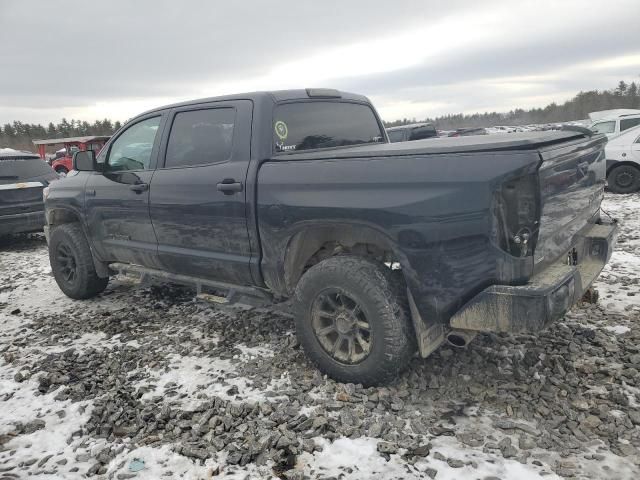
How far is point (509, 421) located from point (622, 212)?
7279mm

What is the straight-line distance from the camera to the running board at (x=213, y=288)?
3.74 m

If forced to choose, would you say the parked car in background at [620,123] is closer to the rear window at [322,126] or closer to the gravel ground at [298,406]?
the gravel ground at [298,406]

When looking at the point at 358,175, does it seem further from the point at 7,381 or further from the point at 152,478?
the point at 7,381

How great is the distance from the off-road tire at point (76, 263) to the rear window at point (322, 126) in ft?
9.25

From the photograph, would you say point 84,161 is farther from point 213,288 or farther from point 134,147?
point 213,288

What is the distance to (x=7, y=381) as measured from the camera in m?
3.53

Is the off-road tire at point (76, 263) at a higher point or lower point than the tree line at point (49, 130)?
lower

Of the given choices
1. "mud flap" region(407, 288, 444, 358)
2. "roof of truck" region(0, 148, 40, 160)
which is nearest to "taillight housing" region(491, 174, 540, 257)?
"mud flap" region(407, 288, 444, 358)

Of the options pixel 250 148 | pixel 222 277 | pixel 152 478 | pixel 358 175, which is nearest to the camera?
pixel 152 478

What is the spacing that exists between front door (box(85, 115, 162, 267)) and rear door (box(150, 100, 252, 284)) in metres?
0.16

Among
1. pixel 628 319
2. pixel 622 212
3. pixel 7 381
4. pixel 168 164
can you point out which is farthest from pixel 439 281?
pixel 622 212

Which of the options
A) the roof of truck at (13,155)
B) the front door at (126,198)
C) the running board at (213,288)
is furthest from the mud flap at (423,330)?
the roof of truck at (13,155)

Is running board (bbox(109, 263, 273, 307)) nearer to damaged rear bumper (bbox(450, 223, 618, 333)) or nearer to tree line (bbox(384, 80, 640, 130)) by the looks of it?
damaged rear bumper (bbox(450, 223, 618, 333))

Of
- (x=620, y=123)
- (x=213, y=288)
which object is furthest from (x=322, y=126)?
(x=620, y=123)
